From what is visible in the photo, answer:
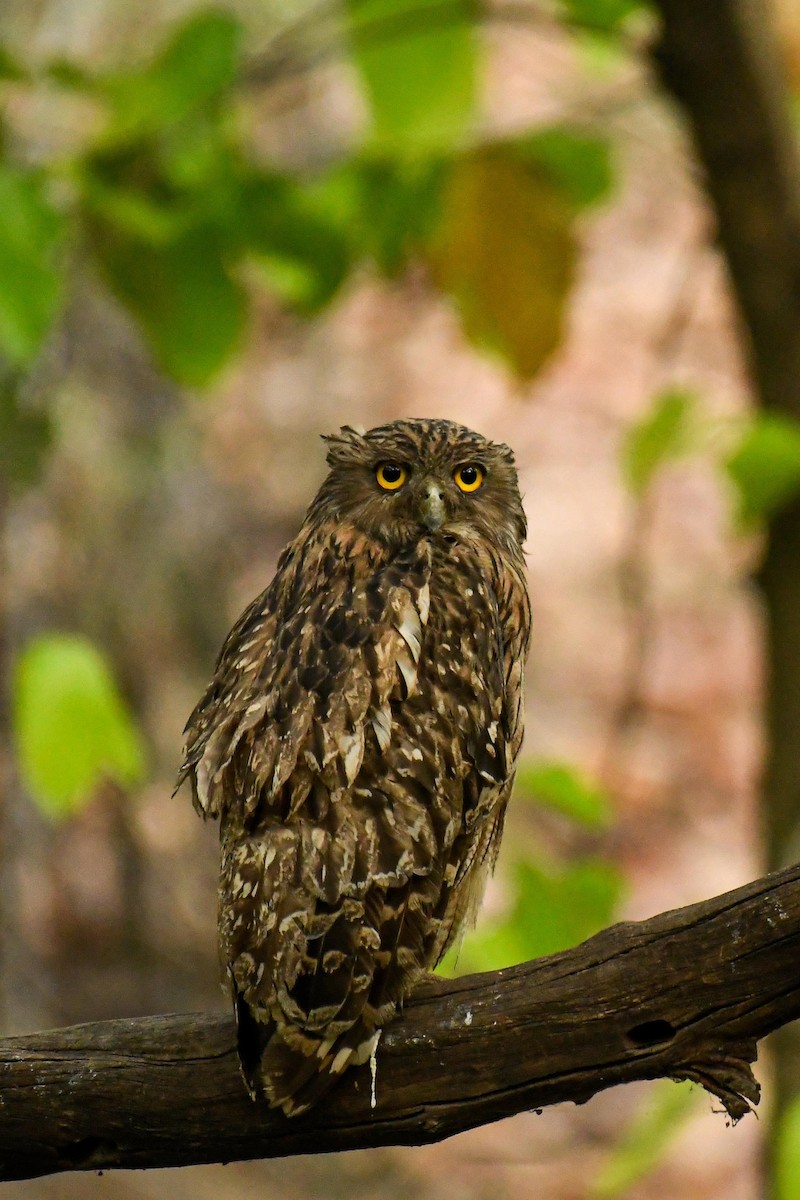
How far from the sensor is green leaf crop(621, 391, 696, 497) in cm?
327

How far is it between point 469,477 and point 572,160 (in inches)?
51.1

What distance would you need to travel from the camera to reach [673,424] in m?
3.27

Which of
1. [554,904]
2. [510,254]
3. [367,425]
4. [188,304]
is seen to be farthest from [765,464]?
[367,425]

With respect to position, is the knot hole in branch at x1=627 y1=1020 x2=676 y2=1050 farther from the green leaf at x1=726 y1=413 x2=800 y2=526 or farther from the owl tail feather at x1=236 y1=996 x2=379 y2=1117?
the green leaf at x1=726 y1=413 x2=800 y2=526

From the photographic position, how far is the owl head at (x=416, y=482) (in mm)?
2307

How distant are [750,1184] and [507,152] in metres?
4.81

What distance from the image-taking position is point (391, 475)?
2.34m

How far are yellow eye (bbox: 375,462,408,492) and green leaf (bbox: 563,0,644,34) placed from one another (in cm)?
129

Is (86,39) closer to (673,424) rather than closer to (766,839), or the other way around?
(673,424)

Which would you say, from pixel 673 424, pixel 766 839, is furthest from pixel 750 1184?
pixel 673 424

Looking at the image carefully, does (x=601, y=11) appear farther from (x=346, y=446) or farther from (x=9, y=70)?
(x=346, y=446)

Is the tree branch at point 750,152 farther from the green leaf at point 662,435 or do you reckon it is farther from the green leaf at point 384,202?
the green leaf at point 384,202

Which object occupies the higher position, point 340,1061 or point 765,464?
point 765,464

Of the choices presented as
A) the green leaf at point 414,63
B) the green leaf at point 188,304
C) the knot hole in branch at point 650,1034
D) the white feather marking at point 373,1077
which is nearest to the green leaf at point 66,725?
the green leaf at point 188,304
